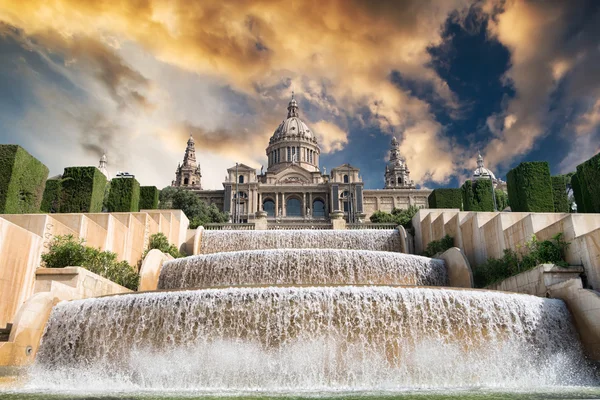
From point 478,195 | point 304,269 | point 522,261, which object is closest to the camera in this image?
point 522,261

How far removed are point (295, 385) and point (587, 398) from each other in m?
4.59

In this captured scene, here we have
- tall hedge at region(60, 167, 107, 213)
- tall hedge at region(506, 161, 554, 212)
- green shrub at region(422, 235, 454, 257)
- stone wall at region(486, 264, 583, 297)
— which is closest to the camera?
stone wall at region(486, 264, 583, 297)

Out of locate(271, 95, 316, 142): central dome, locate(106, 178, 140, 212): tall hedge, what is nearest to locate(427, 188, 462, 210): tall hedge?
locate(106, 178, 140, 212): tall hedge

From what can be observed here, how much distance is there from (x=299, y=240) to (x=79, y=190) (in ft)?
32.3

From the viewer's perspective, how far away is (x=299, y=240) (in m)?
22.6

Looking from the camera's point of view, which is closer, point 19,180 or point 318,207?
point 19,180

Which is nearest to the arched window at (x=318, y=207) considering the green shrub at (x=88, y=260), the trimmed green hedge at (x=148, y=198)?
the trimmed green hedge at (x=148, y=198)

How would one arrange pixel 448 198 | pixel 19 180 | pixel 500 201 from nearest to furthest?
pixel 19 180
pixel 448 198
pixel 500 201

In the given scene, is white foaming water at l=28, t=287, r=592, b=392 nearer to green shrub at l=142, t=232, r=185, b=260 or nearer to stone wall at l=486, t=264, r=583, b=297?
stone wall at l=486, t=264, r=583, b=297

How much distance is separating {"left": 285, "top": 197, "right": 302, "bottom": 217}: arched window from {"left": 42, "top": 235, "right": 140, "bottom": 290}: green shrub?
205 feet

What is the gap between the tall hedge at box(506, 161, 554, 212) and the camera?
23164mm

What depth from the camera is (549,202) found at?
23.1 m

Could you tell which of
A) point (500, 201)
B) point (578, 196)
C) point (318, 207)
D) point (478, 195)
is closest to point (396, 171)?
point (318, 207)

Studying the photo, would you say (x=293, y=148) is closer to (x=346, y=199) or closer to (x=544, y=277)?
(x=346, y=199)
